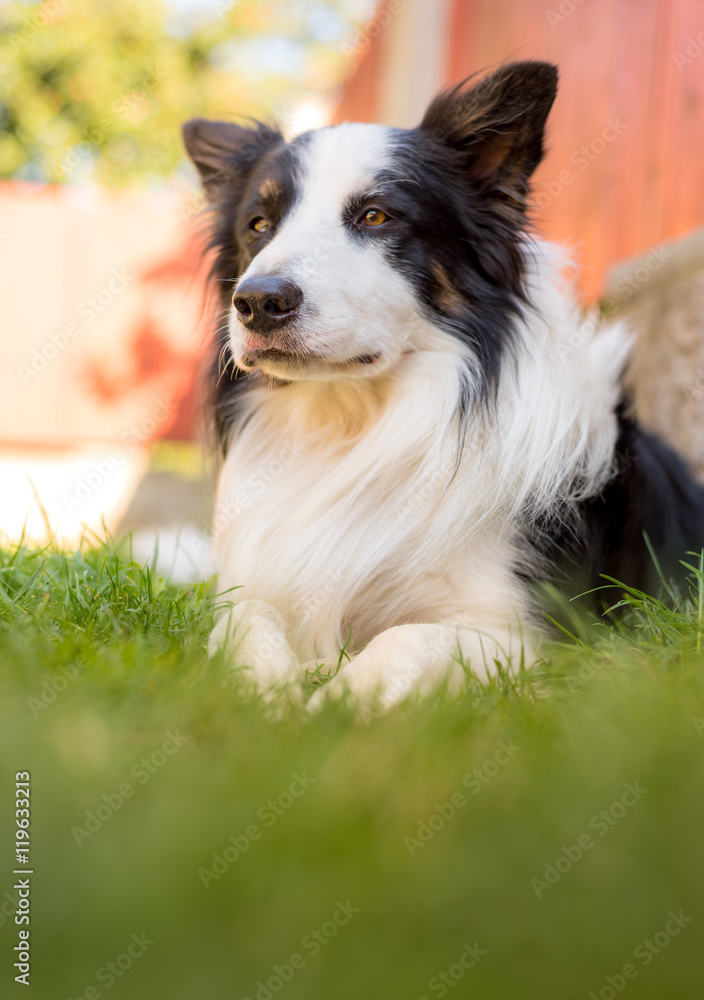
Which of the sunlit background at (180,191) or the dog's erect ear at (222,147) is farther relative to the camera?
the sunlit background at (180,191)

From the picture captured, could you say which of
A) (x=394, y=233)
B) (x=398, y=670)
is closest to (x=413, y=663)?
(x=398, y=670)

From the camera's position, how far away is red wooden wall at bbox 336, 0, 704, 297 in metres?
4.25

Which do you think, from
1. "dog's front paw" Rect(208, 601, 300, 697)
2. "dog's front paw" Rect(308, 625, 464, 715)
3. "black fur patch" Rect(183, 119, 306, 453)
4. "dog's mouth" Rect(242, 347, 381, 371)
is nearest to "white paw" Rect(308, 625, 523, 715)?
"dog's front paw" Rect(308, 625, 464, 715)

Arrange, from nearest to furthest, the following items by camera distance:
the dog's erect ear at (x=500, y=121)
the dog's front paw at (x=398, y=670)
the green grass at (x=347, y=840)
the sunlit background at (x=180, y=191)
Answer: the green grass at (x=347, y=840) < the dog's front paw at (x=398, y=670) < the dog's erect ear at (x=500, y=121) < the sunlit background at (x=180, y=191)

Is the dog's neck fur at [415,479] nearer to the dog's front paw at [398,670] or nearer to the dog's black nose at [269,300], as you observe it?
the dog's front paw at [398,670]

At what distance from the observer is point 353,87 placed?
13.5 m

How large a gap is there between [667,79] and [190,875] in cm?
477

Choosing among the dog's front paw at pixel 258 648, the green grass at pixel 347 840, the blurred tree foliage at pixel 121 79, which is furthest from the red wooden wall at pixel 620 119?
the blurred tree foliage at pixel 121 79

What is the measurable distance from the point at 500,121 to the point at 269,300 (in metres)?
1.03

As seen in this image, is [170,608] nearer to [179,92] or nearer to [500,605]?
[500,605]

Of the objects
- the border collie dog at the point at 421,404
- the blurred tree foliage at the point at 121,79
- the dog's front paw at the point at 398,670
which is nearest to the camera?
the dog's front paw at the point at 398,670

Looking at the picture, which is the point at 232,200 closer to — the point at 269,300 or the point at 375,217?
the point at 375,217

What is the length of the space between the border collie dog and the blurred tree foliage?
1492 centimetres

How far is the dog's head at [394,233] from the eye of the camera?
236 cm
